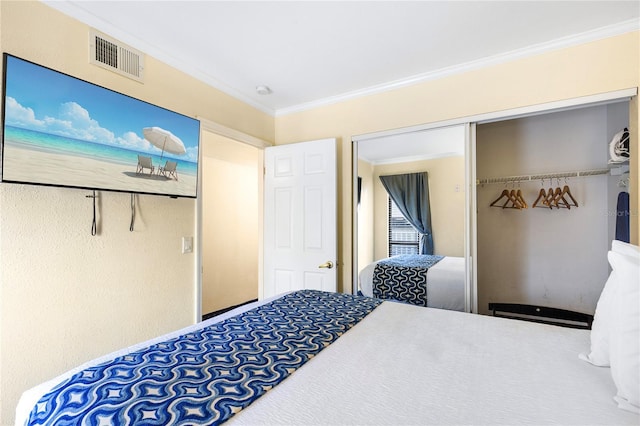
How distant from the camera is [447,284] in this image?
248 centimetres

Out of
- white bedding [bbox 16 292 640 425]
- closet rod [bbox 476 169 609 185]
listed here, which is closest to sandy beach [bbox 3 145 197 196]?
white bedding [bbox 16 292 640 425]

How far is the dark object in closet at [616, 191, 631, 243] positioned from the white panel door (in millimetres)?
2103

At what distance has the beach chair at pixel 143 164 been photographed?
1.91 m

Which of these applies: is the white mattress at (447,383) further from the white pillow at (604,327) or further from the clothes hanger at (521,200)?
the clothes hanger at (521,200)

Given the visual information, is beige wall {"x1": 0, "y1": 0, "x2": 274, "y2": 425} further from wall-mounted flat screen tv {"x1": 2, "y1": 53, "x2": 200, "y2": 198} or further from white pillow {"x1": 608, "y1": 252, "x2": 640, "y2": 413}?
white pillow {"x1": 608, "y1": 252, "x2": 640, "y2": 413}

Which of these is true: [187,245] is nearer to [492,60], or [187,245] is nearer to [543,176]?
[492,60]

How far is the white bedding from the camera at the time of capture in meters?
0.77

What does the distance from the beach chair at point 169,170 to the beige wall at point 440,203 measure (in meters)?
1.77

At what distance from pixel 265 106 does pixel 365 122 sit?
1.11m

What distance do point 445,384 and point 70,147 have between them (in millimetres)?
2091

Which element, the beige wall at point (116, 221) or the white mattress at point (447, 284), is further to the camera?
the white mattress at point (447, 284)

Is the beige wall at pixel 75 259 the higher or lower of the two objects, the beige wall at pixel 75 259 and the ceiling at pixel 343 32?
the lower

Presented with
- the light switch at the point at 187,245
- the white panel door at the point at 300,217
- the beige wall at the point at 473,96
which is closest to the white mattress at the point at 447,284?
the beige wall at the point at 473,96

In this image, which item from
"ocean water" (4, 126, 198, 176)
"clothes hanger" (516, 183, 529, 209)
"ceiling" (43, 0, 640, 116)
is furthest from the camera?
"clothes hanger" (516, 183, 529, 209)
